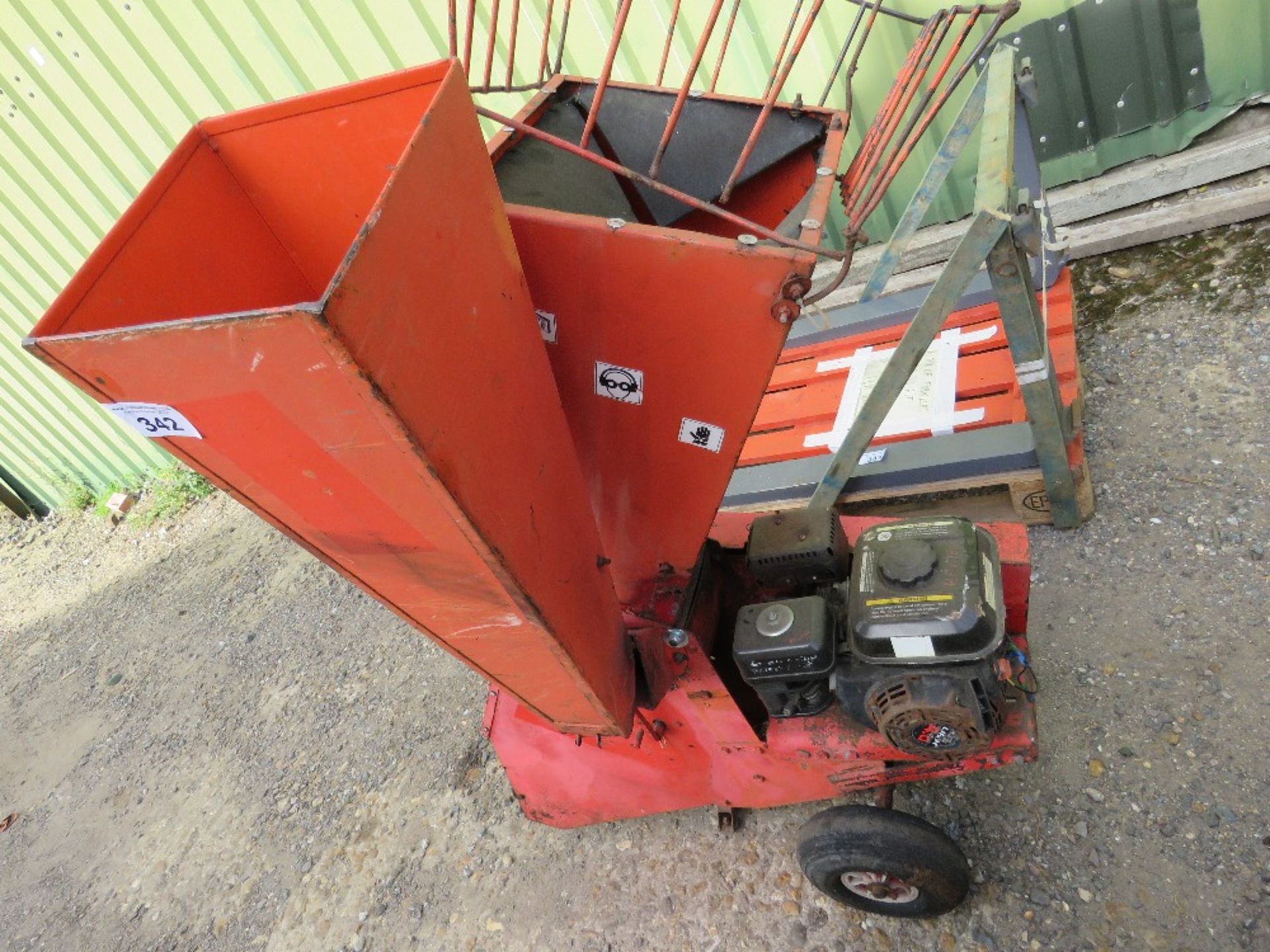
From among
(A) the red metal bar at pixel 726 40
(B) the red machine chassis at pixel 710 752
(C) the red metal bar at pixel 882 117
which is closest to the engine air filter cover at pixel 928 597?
(B) the red machine chassis at pixel 710 752

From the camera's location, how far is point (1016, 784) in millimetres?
2178

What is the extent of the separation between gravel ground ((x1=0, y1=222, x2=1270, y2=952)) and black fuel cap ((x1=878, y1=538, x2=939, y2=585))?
2.79ft

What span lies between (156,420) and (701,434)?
960mm

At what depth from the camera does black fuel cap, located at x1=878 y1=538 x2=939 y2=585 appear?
5.64ft

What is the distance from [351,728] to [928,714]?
2.34 metres

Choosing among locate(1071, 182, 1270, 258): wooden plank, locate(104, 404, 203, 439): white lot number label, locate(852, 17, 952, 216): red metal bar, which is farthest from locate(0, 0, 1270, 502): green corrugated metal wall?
locate(104, 404, 203, 439): white lot number label

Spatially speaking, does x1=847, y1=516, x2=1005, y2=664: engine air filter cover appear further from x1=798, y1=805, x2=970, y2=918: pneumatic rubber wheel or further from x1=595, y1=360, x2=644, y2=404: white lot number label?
x1=595, y1=360, x2=644, y2=404: white lot number label

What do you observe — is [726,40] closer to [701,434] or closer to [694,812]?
[701,434]

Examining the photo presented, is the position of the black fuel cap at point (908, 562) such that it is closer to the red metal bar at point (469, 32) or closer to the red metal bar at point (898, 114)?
the red metal bar at point (898, 114)

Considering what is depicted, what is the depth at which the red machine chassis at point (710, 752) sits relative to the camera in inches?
75.1

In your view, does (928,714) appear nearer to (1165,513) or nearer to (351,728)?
(1165,513)

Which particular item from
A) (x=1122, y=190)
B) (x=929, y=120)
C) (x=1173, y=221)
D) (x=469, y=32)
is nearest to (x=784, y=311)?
(x=929, y=120)

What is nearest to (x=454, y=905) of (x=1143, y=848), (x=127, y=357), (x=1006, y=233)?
(x=1143, y=848)

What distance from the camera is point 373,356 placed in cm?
107
